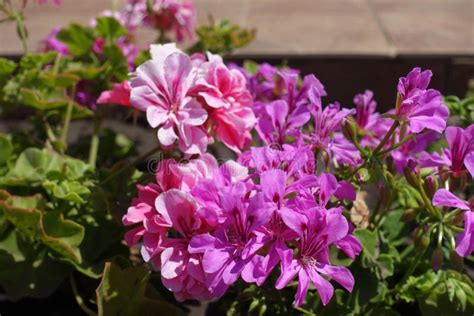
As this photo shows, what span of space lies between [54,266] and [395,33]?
1.55 metres

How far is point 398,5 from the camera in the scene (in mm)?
2740

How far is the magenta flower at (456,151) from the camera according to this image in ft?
3.22

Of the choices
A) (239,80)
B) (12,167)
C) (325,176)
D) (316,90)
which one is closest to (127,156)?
(12,167)

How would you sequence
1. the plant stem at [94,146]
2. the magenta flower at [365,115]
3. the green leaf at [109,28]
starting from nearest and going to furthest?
the magenta flower at [365,115]
the plant stem at [94,146]
the green leaf at [109,28]

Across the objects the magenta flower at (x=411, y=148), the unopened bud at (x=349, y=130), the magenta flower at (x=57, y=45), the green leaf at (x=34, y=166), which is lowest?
the magenta flower at (x=57, y=45)

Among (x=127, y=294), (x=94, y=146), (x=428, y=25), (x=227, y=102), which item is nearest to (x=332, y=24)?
(x=428, y=25)

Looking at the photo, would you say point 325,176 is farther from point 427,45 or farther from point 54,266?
point 427,45

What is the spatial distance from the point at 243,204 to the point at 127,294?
286 mm

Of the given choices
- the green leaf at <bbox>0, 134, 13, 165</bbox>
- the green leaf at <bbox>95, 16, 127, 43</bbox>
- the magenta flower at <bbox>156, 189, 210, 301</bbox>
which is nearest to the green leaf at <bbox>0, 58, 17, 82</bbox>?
the green leaf at <bbox>0, 134, 13, 165</bbox>

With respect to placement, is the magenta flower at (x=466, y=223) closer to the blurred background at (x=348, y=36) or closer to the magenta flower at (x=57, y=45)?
the magenta flower at (x=57, y=45)

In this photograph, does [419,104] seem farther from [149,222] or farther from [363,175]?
[149,222]

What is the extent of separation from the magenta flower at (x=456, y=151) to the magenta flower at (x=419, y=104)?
63mm

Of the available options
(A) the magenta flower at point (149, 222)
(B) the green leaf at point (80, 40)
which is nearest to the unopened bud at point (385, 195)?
(A) the magenta flower at point (149, 222)

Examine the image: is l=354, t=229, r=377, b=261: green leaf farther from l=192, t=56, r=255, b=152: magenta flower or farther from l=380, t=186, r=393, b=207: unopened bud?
l=192, t=56, r=255, b=152: magenta flower
